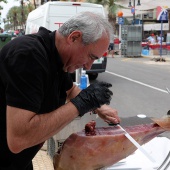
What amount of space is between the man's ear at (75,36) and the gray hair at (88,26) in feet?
0.06

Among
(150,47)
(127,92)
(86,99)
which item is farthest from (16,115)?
(150,47)

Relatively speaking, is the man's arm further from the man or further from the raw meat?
the raw meat

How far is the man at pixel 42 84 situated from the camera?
160 cm

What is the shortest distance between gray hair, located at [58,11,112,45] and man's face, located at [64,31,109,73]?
31 mm

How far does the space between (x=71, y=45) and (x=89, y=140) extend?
580 millimetres

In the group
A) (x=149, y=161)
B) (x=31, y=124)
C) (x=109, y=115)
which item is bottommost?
(x=149, y=161)

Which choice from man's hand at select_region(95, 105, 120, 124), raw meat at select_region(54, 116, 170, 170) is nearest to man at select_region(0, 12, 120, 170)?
raw meat at select_region(54, 116, 170, 170)

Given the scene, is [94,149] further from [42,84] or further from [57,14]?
[57,14]

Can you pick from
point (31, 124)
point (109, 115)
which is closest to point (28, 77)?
point (31, 124)

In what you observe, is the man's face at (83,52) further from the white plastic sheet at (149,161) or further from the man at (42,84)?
the white plastic sheet at (149,161)

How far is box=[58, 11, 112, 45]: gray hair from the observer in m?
1.76

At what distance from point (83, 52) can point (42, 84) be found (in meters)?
0.31

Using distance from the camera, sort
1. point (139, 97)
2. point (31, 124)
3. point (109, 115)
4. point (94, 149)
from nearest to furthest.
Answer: point (31, 124) < point (94, 149) < point (109, 115) < point (139, 97)

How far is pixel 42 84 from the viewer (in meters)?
1.68
